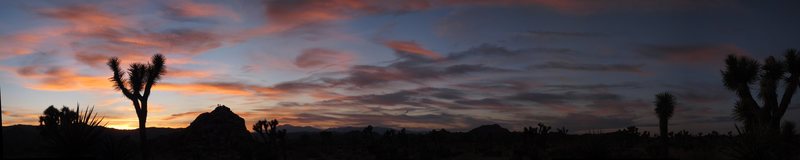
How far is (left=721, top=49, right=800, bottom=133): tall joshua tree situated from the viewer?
87.1 ft

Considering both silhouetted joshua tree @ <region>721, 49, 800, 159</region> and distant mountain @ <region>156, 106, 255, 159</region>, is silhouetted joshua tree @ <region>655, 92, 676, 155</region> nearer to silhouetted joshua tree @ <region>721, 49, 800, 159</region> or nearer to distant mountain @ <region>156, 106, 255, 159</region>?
silhouetted joshua tree @ <region>721, 49, 800, 159</region>

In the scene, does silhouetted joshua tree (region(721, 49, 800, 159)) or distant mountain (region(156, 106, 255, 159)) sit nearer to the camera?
silhouetted joshua tree (region(721, 49, 800, 159))

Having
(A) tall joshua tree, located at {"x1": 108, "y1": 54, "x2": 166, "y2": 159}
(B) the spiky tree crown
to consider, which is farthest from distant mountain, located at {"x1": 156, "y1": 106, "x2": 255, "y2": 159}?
(B) the spiky tree crown

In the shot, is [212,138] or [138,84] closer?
[138,84]

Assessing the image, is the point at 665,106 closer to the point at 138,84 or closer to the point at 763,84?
the point at 763,84

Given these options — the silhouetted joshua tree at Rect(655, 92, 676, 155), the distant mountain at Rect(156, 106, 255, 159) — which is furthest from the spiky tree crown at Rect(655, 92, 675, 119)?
the distant mountain at Rect(156, 106, 255, 159)

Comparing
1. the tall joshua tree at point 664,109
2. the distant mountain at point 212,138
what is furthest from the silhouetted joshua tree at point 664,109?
the distant mountain at point 212,138

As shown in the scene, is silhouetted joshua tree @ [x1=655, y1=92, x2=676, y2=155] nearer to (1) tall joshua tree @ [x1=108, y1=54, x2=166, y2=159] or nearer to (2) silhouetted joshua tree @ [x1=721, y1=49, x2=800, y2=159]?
(2) silhouetted joshua tree @ [x1=721, y1=49, x2=800, y2=159]

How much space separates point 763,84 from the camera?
2695 cm

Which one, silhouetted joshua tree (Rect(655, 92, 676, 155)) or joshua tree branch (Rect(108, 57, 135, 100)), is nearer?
joshua tree branch (Rect(108, 57, 135, 100))

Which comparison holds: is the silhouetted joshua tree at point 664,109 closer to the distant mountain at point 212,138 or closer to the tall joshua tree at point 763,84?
the tall joshua tree at point 763,84

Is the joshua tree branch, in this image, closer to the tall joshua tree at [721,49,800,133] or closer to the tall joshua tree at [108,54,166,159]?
the tall joshua tree at [108,54,166,159]

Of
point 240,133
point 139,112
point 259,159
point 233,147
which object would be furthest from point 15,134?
point 259,159

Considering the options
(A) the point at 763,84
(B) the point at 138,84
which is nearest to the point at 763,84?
(A) the point at 763,84
